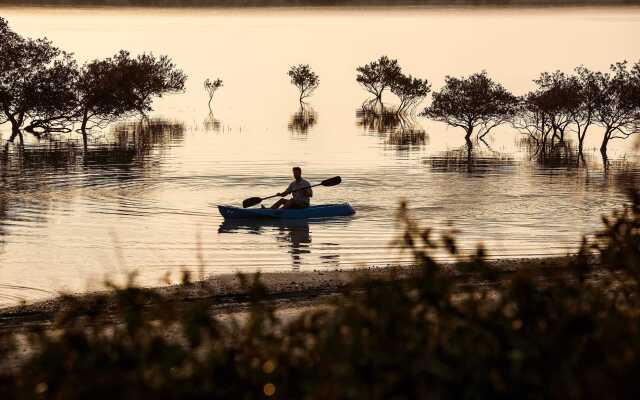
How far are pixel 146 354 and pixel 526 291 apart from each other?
3.33m

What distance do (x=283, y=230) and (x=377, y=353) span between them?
2502cm

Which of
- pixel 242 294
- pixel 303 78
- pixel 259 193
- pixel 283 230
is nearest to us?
pixel 242 294

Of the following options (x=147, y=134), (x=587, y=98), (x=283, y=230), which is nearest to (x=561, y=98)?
(x=587, y=98)

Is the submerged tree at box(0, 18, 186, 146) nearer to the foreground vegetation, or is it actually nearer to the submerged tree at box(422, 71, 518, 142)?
the submerged tree at box(422, 71, 518, 142)

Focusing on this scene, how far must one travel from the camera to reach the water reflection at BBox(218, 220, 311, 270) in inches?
1241

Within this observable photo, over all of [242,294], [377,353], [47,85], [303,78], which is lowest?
[242,294]

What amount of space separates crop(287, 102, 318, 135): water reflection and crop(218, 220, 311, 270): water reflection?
47864 millimetres

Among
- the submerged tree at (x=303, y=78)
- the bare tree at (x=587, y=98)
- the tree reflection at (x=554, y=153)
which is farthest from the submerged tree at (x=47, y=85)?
the submerged tree at (x=303, y=78)

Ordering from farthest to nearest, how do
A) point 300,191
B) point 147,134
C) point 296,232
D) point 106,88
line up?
point 147,134
point 106,88
point 300,191
point 296,232

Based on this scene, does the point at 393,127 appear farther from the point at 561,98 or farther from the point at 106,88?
the point at 561,98

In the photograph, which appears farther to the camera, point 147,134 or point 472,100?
point 147,134

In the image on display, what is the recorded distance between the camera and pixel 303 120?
97.1m

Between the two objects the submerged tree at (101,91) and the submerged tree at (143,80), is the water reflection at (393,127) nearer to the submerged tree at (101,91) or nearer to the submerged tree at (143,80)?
the submerged tree at (143,80)

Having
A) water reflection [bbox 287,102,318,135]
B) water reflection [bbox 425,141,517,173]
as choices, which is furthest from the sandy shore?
water reflection [bbox 287,102,318,135]
